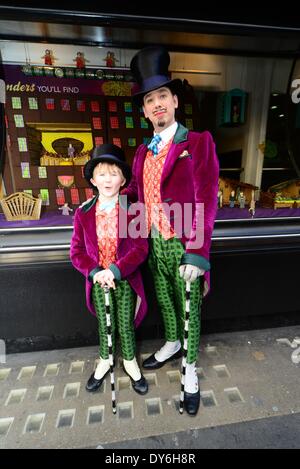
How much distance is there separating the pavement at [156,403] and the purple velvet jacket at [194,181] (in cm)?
100

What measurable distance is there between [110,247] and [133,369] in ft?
3.09

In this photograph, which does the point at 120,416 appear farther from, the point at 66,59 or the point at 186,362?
the point at 66,59

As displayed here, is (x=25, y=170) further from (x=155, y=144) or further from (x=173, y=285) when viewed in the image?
(x=173, y=285)

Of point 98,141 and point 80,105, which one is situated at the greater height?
point 80,105

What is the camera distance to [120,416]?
1761 millimetres

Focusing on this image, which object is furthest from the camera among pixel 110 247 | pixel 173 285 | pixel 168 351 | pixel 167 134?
pixel 168 351

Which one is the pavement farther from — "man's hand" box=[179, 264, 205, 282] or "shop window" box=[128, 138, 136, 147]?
"shop window" box=[128, 138, 136, 147]

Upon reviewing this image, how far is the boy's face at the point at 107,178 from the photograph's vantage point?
5.33ft

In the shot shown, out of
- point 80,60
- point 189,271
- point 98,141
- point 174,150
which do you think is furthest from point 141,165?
point 80,60

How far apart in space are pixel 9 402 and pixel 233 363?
66.3 inches

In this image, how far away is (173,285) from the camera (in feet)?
6.18

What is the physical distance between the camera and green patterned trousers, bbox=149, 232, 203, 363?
1747 mm

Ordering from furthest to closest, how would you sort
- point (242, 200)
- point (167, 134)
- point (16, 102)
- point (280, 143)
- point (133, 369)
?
point (280, 143), point (242, 200), point (16, 102), point (133, 369), point (167, 134)

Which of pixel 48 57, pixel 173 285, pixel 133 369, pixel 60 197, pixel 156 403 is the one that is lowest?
pixel 156 403
